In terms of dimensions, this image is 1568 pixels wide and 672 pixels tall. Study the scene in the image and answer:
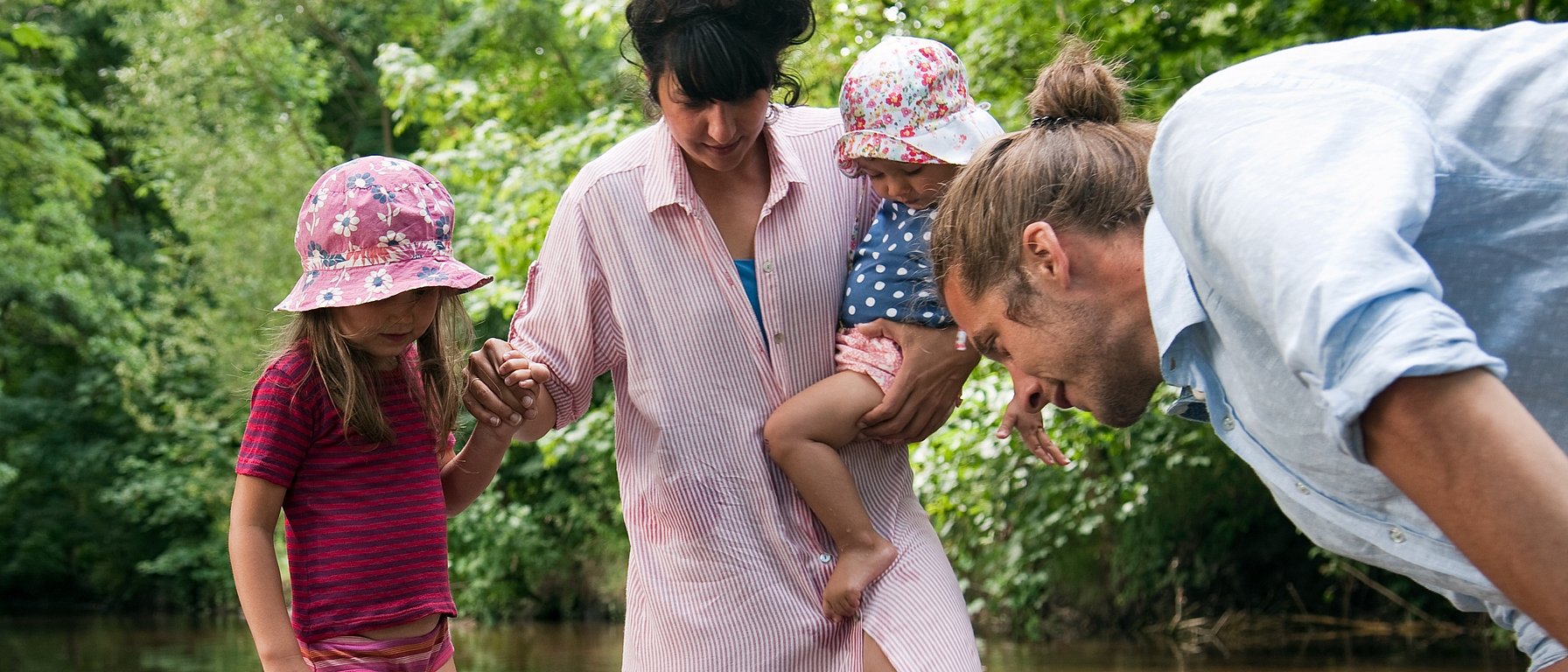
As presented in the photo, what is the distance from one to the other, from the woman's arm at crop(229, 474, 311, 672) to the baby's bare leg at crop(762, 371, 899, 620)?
2.74 ft

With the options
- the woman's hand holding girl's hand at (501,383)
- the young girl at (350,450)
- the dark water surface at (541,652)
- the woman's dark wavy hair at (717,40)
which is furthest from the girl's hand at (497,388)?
the dark water surface at (541,652)

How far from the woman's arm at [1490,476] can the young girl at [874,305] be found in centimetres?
137

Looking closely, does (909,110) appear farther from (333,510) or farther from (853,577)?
(333,510)

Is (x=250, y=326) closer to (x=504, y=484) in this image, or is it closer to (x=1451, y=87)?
(x=504, y=484)

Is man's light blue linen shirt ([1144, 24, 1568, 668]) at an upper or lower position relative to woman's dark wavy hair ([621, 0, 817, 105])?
lower

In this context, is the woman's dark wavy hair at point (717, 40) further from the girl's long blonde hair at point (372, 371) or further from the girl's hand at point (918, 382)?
the girl's long blonde hair at point (372, 371)

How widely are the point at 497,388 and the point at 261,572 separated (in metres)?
0.49

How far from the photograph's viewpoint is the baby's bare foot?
254 centimetres

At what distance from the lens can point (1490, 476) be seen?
102 cm

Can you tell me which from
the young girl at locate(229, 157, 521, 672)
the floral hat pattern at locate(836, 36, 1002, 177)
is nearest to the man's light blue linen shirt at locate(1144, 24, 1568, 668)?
the floral hat pattern at locate(836, 36, 1002, 177)

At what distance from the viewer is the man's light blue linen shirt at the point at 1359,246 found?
1.06m

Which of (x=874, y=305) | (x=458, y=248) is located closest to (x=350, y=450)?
(x=874, y=305)

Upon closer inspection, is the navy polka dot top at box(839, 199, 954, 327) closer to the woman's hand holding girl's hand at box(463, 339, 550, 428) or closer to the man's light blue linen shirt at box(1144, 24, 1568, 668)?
the woman's hand holding girl's hand at box(463, 339, 550, 428)

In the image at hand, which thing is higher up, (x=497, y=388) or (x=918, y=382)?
(x=497, y=388)
